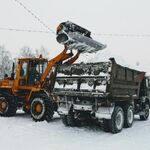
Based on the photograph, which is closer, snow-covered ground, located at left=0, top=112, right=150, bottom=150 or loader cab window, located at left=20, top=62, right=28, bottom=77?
snow-covered ground, located at left=0, top=112, right=150, bottom=150

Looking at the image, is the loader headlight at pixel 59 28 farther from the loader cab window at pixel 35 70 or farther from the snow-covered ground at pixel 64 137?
the snow-covered ground at pixel 64 137

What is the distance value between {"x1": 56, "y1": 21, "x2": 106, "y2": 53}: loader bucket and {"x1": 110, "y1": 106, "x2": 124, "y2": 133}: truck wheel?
3181 millimetres

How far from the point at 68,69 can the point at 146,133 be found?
3477mm

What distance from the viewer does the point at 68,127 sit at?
38.1 ft

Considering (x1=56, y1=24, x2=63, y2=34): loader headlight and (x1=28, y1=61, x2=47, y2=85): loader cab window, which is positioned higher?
(x1=56, y1=24, x2=63, y2=34): loader headlight

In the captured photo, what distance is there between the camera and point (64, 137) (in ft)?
31.9

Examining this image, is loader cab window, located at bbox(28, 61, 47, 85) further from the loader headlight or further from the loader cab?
the loader headlight

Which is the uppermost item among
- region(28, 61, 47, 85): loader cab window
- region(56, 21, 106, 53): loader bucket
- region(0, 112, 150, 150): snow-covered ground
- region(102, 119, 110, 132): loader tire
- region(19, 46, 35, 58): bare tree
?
region(19, 46, 35, 58): bare tree

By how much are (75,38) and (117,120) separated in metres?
3.54

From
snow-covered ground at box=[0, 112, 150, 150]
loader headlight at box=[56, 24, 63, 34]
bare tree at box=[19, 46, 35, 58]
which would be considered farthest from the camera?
bare tree at box=[19, 46, 35, 58]

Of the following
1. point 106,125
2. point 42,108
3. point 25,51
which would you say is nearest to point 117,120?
point 106,125

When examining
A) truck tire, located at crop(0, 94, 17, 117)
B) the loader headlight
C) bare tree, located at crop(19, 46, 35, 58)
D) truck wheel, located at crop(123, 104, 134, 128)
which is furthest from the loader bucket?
bare tree, located at crop(19, 46, 35, 58)

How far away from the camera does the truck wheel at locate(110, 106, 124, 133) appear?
10391 millimetres

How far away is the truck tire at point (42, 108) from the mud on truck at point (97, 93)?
1.03 m
